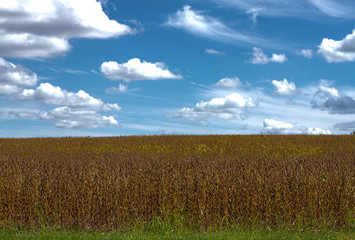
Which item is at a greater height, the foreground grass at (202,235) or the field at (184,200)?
the field at (184,200)

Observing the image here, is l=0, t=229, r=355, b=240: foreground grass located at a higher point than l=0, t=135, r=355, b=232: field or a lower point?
lower

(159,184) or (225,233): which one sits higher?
(159,184)

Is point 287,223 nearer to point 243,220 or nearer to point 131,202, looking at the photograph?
point 243,220

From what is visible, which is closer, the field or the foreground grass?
the foreground grass

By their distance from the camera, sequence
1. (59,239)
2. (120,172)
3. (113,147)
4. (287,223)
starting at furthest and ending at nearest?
1. (113,147)
2. (120,172)
3. (287,223)
4. (59,239)

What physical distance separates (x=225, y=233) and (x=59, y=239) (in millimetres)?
4137

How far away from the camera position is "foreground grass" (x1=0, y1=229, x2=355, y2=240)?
29.8ft

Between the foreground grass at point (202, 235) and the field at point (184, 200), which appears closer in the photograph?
the foreground grass at point (202, 235)

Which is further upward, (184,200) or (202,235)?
(184,200)

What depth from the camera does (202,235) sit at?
9.17 m

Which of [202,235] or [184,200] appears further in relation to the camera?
[184,200]

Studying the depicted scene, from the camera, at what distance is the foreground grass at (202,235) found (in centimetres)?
909

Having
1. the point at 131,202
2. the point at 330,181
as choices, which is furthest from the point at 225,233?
the point at 330,181

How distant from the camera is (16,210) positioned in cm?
1116
